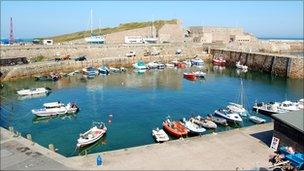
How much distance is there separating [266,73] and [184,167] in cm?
5393

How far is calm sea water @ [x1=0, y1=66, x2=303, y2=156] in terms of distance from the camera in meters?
32.4

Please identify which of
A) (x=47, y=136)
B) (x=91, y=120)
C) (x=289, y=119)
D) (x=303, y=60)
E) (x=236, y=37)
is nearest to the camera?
(x=289, y=119)

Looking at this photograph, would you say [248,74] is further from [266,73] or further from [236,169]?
[236,169]

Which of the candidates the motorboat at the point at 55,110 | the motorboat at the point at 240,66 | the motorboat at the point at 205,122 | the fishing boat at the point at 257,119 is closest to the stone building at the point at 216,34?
the motorboat at the point at 240,66

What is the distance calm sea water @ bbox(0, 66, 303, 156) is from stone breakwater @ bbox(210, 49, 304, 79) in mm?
2791

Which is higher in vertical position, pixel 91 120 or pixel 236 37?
pixel 236 37

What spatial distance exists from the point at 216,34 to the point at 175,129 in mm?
86531

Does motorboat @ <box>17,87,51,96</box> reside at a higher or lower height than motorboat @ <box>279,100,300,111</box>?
lower

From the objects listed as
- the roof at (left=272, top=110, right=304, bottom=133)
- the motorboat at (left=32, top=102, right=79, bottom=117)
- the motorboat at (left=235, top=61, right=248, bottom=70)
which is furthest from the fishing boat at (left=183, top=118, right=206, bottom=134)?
the motorboat at (left=235, top=61, right=248, bottom=70)

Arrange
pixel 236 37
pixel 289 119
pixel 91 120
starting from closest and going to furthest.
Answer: pixel 289 119 → pixel 91 120 → pixel 236 37

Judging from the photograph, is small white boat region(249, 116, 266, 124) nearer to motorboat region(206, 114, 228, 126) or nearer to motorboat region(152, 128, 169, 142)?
motorboat region(206, 114, 228, 126)

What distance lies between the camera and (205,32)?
10988cm

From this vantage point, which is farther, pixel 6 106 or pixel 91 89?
pixel 91 89

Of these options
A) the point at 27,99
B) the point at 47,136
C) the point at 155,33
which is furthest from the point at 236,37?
the point at 47,136
